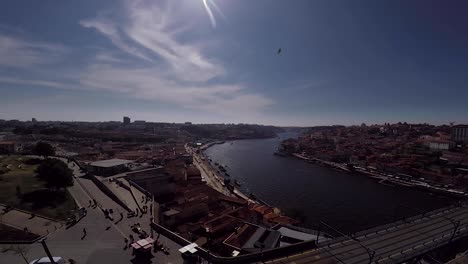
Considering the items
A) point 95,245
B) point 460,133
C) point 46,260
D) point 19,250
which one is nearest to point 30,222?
point 19,250

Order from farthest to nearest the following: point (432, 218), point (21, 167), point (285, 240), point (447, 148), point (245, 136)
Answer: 1. point (245, 136)
2. point (447, 148)
3. point (21, 167)
4. point (432, 218)
5. point (285, 240)

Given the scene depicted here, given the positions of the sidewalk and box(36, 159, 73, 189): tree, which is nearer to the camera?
the sidewalk

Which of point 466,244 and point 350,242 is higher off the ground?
point 350,242

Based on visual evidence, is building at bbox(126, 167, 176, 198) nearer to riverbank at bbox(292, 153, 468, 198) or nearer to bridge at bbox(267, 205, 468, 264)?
bridge at bbox(267, 205, 468, 264)

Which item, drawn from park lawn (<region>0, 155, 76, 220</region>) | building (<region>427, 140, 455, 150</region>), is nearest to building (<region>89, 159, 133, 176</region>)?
park lawn (<region>0, 155, 76, 220</region>)

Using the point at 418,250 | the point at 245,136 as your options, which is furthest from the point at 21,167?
the point at 245,136

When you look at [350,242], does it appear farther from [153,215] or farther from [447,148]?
[447,148]

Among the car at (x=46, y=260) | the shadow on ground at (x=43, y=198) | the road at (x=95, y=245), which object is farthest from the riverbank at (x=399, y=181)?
the shadow on ground at (x=43, y=198)

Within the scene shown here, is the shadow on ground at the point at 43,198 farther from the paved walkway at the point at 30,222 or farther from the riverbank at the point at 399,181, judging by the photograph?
the riverbank at the point at 399,181
